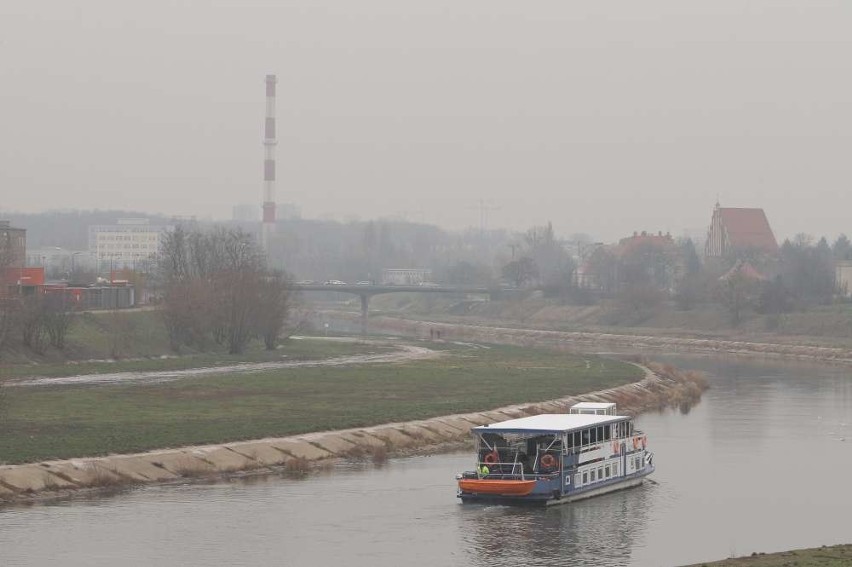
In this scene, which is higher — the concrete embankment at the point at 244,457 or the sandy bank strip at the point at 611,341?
the sandy bank strip at the point at 611,341

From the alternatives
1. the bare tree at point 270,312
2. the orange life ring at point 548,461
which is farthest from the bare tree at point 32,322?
the orange life ring at point 548,461

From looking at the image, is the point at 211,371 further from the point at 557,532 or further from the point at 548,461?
the point at 557,532

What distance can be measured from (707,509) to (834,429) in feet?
76.5

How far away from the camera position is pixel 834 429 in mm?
66000

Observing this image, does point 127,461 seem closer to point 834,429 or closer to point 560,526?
point 560,526

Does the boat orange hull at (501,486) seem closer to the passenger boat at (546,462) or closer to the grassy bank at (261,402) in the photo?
the passenger boat at (546,462)

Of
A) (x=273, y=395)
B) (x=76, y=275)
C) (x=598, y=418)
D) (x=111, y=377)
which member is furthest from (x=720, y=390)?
(x=76, y=275)

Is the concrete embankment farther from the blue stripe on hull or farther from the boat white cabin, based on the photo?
the blue stripe on hull

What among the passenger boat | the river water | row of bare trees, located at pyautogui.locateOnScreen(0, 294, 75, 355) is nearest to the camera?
the river water

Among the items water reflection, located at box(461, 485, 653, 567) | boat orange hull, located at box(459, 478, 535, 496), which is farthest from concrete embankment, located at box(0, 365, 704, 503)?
water reflection, located at box(461, 485, 653, 567)

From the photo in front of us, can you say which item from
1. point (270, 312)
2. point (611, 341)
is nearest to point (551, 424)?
point (270, 312)

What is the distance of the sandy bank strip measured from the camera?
422 feet

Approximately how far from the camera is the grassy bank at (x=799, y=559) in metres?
33.7

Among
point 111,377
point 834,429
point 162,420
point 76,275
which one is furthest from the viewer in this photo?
point 76,275
